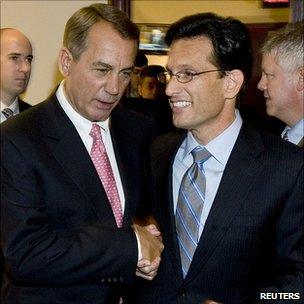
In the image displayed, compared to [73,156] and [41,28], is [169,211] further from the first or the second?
[41,28]

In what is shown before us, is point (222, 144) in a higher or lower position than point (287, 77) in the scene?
lower

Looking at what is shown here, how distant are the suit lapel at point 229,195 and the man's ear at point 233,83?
0.19 metres

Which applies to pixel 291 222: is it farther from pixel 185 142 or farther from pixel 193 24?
pixel 193 24

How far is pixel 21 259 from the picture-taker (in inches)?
53.6

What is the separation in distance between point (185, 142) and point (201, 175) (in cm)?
19

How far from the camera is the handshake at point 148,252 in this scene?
1.43 metres

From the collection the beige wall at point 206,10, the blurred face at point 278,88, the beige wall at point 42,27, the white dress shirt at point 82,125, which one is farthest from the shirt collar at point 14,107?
the beige wall at point 206,10

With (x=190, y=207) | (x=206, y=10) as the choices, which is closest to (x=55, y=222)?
(x=190, y=207)

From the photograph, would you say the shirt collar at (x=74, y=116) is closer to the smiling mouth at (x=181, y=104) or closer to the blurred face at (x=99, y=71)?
the blurred face at (x=99, y=71)

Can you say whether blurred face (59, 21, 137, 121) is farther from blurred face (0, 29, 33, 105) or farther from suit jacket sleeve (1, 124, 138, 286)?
blurred face (0, 29, 33, 105)

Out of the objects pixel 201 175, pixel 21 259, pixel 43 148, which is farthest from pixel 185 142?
pixel 21 259

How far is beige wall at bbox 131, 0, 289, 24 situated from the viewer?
20.0ft

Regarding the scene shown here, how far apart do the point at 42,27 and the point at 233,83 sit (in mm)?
1784

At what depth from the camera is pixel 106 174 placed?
157 centimetres
